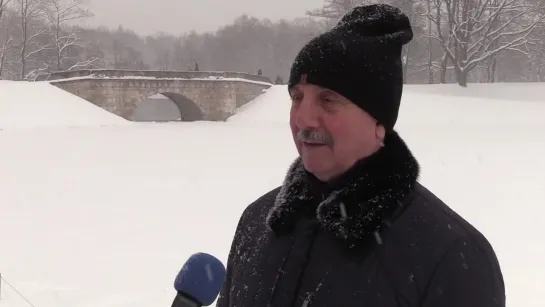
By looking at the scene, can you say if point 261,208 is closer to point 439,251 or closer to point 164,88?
point 439,251

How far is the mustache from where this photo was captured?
4.84ft

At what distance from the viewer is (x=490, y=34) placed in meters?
34.2

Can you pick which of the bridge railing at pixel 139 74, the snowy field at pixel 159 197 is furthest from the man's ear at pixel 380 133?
the bridge railing at pixel 139 74

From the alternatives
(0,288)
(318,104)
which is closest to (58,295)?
(0,288)

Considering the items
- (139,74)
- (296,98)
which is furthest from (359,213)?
(139,74)

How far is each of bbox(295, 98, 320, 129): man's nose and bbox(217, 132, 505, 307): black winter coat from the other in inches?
6.5

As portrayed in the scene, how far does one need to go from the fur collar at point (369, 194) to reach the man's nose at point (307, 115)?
0.16m

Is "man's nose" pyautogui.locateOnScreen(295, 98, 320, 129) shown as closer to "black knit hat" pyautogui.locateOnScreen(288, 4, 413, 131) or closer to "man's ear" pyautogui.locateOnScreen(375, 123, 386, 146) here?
"black knit hat" pyautogui.locateOnScreen(288, 4, 413, 131)

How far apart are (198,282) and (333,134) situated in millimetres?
668

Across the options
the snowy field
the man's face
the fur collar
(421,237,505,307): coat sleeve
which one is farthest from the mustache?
the snowy field

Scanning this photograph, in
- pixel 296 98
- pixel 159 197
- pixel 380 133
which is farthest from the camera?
Answer: pixel 159 197

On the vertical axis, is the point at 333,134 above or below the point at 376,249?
above

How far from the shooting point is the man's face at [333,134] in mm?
1474

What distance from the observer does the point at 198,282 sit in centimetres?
175
